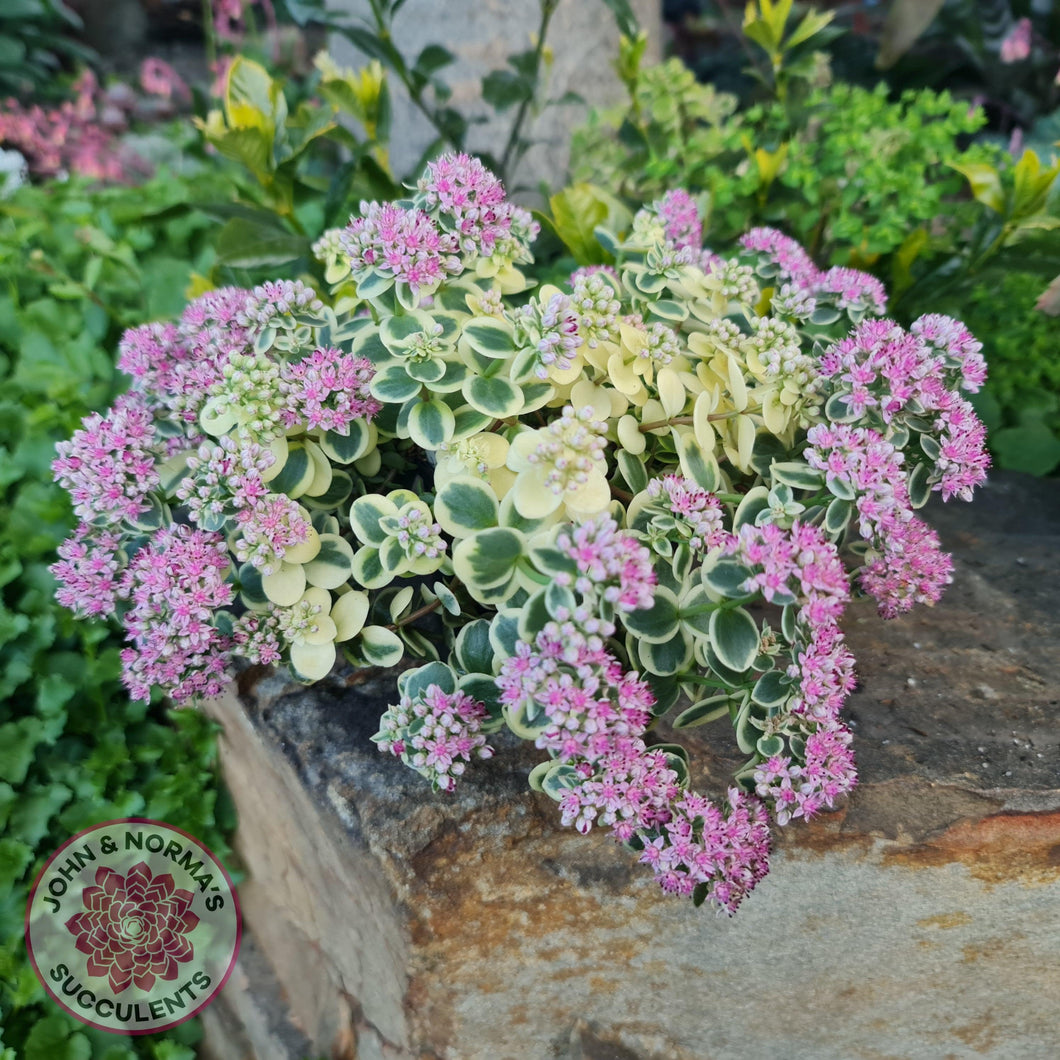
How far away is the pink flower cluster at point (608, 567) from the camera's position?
74 centimetres

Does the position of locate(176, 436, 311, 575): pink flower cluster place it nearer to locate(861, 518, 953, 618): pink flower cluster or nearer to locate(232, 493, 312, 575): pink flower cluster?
locate(232, 493, 312, 575): pink flower cluster

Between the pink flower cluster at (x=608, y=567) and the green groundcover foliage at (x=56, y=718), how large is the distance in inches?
36.8

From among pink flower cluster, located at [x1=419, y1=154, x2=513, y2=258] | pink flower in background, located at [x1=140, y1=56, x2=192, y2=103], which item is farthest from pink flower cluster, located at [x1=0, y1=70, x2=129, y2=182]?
pink flower cluster, located at [x1=419, y1=154, x2=513, y2=258]

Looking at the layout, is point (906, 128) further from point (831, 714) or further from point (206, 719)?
point (206, 719)

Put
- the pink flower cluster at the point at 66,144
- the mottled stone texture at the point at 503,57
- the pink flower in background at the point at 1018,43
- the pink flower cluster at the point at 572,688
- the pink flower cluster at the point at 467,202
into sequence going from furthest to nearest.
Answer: the pink flower cluster at the point at 66,144 < the pink flower in background at the point at 1018,43 < the mottled stone texture at the point at 503,57 < the pink flower cluster at the point at 467,202 < the pink flower cluster at the point at 572,688

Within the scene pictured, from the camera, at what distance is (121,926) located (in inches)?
53.2

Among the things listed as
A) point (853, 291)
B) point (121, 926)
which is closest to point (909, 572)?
point (853, 291)

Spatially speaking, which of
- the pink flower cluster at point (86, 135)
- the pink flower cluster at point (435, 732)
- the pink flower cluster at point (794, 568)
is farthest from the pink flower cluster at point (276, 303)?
the pink flower cluster at point (86, 135)

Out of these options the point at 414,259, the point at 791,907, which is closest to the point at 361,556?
the point at 414,259

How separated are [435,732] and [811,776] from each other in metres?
0.36

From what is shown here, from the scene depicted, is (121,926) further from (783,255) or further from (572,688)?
(783,255)

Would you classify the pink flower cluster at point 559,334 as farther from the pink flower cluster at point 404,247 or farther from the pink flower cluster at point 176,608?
the pink flower cluster at point 176,608

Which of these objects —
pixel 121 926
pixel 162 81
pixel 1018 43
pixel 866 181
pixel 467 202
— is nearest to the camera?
pixel 467 202

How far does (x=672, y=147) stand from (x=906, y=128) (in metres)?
0.43
